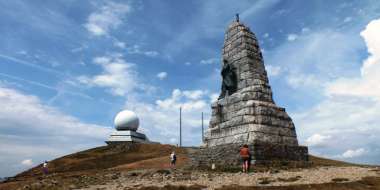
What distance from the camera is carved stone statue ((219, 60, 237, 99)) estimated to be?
91.4ft

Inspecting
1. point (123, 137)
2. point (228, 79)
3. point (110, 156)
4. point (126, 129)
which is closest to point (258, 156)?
point (228, 79)

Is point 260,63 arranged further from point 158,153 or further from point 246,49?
point 158,153

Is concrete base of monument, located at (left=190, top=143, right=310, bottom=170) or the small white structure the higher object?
the small white structure

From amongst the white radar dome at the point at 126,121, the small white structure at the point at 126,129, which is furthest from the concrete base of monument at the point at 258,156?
the white radar dome at the point at 126,121

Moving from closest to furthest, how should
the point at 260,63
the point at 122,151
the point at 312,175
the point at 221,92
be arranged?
1. the point at 312,175
2. the point at 260,63
3. the point at 221,92
4. the point at 122,151

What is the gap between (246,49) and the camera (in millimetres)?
27156

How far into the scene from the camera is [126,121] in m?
72.2

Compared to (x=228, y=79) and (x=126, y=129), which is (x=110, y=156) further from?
(x=228, y=79)

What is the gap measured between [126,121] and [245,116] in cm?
5066

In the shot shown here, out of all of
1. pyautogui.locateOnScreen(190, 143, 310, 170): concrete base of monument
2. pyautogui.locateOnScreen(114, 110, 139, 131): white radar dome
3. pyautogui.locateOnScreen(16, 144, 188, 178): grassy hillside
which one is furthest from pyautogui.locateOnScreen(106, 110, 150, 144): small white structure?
pyautogui.locateOnScreen(190, 143, 310, 170): concrete base of monument

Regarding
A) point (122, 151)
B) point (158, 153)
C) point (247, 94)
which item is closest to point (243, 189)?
point (247, 94)

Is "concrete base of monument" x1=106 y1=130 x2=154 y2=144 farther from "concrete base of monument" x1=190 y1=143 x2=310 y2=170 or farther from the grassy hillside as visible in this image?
"concrete base of monument" x1=190 y1=143 x2=310 y2=170

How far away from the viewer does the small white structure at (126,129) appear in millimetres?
70062

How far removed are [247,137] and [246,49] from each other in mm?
7459
